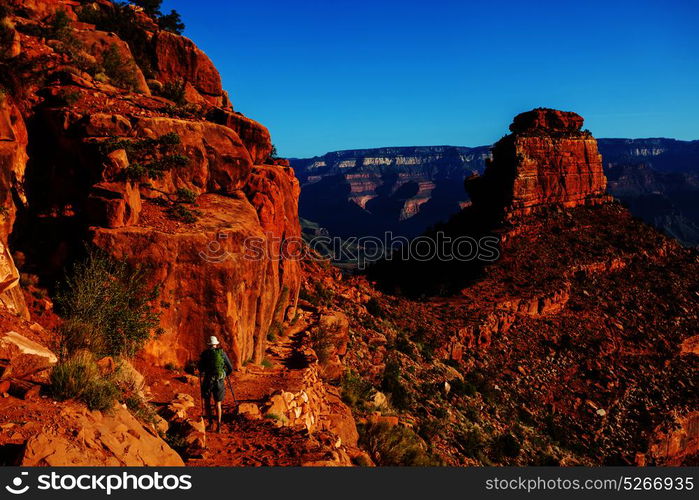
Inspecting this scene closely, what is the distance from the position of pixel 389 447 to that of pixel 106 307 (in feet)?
28.7

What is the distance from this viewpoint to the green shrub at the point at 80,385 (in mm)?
7559

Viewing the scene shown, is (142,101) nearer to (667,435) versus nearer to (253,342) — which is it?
(253,342)

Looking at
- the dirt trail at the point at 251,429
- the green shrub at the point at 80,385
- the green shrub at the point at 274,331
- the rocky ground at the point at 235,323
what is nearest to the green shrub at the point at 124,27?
the rocky ground at the point at 235,323

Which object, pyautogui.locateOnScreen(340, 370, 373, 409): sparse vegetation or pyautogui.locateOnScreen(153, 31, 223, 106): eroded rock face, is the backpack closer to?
pyautogui.locateOnScreen(340, 370, 373, 409): sparse vegetation

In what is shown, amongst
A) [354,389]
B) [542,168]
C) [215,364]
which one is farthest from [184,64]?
[542,168]

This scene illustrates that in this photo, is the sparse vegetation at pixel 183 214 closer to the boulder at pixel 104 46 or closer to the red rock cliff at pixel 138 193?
the red rock cliff at pixel 138 193

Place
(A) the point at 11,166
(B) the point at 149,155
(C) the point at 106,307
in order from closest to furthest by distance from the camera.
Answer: (C) the point at 106,307
(A) the point at 11,166
(B) the point at 149,155

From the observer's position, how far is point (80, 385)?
7.68m

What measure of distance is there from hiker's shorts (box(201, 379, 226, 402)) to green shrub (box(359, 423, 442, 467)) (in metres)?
5.07

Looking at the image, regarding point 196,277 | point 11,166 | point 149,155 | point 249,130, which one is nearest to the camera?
point 11,166

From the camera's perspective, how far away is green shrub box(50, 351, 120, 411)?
24.8 ft

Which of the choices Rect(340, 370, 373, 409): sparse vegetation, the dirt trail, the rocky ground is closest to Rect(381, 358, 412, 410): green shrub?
the rocky ground

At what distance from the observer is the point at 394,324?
3058cm

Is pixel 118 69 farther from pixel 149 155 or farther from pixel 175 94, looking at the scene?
pixel 149 155
